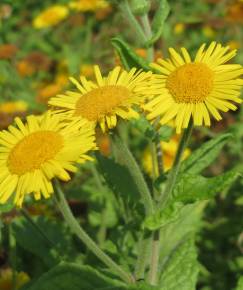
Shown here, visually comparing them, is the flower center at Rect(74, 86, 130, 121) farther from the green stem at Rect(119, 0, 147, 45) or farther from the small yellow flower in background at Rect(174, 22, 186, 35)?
the small yellow flower in background at Rect(174, 22, 186, 35)

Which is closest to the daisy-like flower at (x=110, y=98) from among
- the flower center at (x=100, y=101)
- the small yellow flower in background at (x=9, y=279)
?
the flower center at (x=100, y=101)

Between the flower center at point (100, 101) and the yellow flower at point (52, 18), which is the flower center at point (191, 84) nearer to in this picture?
the flower center at point (100, 101)

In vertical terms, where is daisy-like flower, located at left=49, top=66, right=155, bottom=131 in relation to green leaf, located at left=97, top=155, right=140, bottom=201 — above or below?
above

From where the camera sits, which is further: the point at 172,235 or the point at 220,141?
the point at 172,235

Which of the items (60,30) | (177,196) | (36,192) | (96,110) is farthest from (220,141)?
(60,30)

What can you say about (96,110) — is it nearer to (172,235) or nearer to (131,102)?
(131,102)

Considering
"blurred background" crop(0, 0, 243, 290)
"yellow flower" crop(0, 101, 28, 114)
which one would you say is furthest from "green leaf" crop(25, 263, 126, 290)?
"yellow flower" crop(0, 101, 28, 114)
